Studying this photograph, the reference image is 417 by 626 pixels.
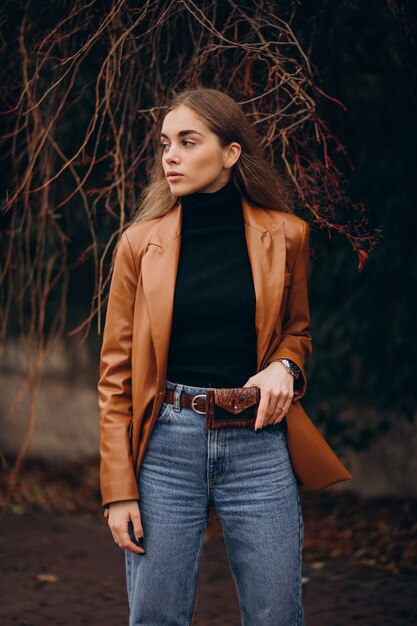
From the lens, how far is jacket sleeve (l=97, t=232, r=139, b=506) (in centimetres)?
247

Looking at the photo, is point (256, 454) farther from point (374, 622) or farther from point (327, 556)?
point (327, 556)

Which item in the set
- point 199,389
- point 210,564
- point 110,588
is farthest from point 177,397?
point 210,564

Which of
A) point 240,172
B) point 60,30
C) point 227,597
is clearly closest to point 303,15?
point 60,30

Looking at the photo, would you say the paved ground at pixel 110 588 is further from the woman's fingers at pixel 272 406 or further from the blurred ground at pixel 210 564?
the woman's fingers at pixel 272 406

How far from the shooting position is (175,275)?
2.51 meters

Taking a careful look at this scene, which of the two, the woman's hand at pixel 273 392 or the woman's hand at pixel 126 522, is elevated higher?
the woman's hand at pixel 273 392

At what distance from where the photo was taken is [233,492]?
8.11 feet

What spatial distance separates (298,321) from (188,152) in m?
0.61

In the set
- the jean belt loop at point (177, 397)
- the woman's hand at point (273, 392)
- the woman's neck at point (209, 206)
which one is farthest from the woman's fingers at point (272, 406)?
the woman's neck at point (209, 206)

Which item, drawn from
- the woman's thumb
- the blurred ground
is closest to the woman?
the woman's thumb

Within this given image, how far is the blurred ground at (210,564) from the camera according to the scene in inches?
173

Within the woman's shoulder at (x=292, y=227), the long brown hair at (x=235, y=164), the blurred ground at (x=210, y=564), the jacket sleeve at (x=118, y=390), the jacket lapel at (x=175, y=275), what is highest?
the long brown hair at (x=235, y=164)

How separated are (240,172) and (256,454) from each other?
844 mm

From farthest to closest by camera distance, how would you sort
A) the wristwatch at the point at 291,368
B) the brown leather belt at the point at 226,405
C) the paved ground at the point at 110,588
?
the paved ground at the point at 110,588, the wristwatch at the point at 291,368, the brown leather belt at the point at 226,405
